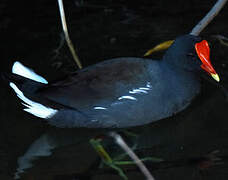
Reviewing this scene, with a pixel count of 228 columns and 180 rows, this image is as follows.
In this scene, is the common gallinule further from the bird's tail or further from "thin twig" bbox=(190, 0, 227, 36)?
"thin twig" bbox=(190, 0, 227, 36)

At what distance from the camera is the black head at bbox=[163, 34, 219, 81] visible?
17.1ft

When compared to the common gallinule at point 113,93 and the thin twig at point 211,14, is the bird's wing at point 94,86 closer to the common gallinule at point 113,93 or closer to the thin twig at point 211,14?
the common gallinule at point 113,93

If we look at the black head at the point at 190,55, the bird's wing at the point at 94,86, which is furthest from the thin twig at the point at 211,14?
the bird's wing at the point at 94,86

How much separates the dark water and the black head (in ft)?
1.43

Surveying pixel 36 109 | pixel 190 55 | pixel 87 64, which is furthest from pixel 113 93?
pixel 87 64

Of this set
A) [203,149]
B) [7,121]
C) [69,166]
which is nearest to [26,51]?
[7,121]

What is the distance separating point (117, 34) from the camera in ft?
22.5

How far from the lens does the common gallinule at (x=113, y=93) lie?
16.7 feet

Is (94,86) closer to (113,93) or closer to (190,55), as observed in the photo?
(113,93)

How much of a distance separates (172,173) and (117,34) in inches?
115

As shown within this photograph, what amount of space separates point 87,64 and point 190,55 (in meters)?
1.39

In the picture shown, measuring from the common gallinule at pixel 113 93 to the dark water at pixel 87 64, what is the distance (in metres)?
0.17

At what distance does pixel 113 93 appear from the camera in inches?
200

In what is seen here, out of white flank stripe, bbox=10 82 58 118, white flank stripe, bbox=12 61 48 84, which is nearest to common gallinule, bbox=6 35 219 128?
white flank stripe, bbox=10 82 58 118
